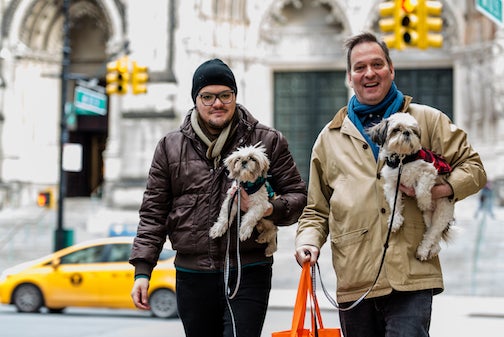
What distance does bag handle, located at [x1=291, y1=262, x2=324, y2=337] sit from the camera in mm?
3748

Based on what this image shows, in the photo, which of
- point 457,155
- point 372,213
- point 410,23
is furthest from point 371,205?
point 410,23

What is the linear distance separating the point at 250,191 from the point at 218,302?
0.58 metres

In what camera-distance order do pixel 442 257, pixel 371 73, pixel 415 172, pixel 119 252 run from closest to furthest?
pixel 415 172, pixel 371 73, pixel 119 252, pixel 442 257

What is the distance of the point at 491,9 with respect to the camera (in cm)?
878

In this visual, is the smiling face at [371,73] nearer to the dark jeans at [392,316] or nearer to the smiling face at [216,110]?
the smiling face at [216,110]

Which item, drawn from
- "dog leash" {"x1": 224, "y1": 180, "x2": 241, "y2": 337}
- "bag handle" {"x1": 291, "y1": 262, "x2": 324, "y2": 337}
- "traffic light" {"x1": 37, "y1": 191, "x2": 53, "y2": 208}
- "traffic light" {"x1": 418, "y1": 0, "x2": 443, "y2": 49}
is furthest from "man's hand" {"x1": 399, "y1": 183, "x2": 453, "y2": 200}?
"traffic light" {"x1": 37, "y1": 191, "x2": 53, "y2": 208}

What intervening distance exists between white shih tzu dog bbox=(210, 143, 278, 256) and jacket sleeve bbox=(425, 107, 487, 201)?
2.69ft

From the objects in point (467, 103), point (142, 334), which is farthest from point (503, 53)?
point (142, 334)

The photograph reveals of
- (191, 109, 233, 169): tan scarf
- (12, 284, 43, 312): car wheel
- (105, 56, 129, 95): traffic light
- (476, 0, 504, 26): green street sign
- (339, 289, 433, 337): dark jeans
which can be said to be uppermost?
(105, 56, 129, 95): traffic light

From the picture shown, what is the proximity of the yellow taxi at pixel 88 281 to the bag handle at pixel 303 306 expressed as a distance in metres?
9.72

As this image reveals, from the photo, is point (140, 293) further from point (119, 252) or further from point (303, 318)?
point (119, 252)

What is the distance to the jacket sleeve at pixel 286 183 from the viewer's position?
4.38 meters

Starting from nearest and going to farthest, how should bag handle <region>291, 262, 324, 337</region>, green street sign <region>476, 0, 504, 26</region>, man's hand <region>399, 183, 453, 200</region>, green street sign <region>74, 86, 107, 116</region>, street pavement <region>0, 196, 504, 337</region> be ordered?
bag handle <region>291, 262, 324, 337</region> → man's hand <region>399, 183, 453, 200</region> → green street sign <region>476, 0, 504, 26</region> → street pavement <region>0, 196, 504, 337</region> → green street sign <region>74, 86, 107, 116</region>

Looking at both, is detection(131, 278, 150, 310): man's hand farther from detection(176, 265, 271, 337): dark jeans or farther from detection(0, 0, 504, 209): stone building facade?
detection(0, 0, 504, 209): stone building facade
